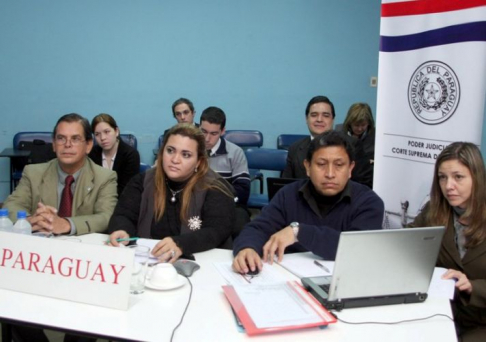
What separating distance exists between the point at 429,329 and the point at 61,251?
110 centimetres

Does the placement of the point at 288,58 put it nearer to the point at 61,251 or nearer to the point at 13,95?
the point at 13,95

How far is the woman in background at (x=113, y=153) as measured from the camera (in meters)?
3.46

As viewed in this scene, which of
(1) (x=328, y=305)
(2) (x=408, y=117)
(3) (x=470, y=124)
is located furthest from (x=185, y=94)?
(1) (x=328, y=305)

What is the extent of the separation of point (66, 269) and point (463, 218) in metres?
1.51

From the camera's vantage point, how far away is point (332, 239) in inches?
68.7

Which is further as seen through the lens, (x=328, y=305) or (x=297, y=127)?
(x=297, y=127)

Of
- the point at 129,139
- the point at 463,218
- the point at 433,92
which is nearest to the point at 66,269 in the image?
the point at 463,218

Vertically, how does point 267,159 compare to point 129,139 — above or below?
below

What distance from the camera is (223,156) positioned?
3584mm

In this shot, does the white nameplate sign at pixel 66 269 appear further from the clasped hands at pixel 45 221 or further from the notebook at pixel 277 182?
the notebook at pixel 277 182

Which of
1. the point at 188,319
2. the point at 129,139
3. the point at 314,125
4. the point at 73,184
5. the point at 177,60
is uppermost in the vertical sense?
the point at 177,60

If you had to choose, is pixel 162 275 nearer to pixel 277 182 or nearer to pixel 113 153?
pixel 277 182

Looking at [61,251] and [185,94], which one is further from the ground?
[185,94]

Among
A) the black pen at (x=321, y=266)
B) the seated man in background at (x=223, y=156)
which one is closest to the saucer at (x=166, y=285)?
the black pen at (x=321, y=266)
